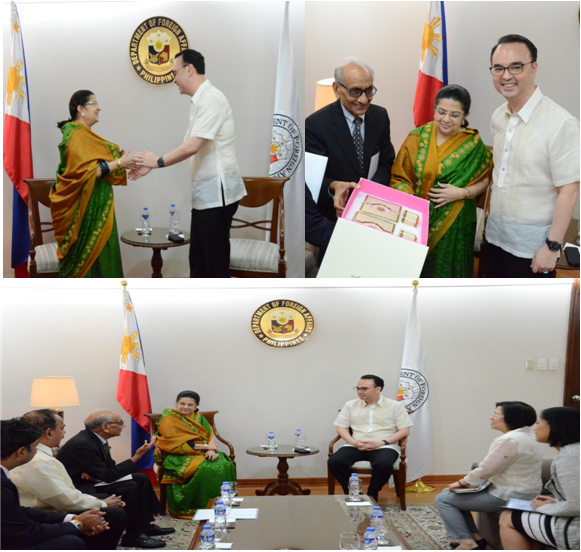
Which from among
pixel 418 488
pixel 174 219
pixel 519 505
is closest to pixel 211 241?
pixel 174 219

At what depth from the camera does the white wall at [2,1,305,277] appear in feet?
12.9

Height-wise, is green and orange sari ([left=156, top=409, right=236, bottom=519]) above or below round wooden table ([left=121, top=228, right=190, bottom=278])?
below

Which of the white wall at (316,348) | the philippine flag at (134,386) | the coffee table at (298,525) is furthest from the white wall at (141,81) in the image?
the coffee table at (298,525)

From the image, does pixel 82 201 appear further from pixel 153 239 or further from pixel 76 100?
pixel 76 100

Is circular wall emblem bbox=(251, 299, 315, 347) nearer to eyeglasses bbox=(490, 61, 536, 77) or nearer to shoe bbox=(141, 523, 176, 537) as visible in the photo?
shoe bbox=(141, 523, 176, 537)

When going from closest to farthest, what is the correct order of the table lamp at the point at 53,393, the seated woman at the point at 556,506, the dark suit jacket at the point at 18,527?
the dark suit jacket at the point at 18,527
the seated woman at the point at 556,506
the table lamp at the point at 53,393

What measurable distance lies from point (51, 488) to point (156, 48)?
2565 mm

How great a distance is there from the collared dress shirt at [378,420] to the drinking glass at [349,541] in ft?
4.86

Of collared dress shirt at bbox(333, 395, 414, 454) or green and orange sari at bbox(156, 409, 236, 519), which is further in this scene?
collared dress shirt at bbox(333, 395, 414, 454)

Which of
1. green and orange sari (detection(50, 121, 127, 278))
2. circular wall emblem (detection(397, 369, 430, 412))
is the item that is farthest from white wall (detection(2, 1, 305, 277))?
circular wall emblem (detection(397, 369, 430, 412))

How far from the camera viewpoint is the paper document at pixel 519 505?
3414 mm

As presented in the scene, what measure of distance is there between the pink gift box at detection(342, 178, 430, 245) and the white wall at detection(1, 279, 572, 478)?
1786mm

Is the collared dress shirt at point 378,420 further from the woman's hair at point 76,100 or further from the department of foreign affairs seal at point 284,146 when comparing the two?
the woman's hair at point 76,100

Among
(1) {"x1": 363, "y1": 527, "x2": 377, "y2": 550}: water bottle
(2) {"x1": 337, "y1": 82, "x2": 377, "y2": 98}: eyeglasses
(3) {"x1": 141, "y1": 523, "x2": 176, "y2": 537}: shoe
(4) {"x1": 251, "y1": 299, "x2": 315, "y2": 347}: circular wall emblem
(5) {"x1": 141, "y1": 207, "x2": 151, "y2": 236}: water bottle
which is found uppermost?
(2) {"x1": 337, "y1": 82, "x2": 377, "y2": 98}: eyeglasses
